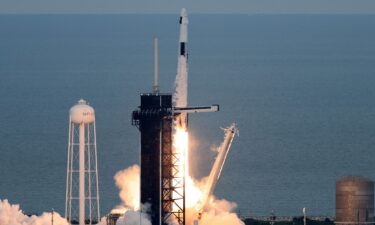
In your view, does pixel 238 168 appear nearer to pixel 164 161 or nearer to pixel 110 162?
pixel 110 162

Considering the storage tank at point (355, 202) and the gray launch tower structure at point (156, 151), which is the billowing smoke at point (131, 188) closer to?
the gray launch tower structure at point (156, 151)

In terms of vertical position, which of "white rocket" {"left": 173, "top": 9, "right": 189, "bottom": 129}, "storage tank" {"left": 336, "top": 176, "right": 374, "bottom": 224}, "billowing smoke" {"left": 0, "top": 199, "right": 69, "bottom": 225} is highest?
"white rocket" {"left": 173, "top": 9, "right": 189, "bottom": 129}

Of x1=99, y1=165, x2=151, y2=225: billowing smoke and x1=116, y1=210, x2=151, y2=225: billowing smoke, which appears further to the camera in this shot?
x1=99, y1=165, x2=151, y2=225: billowing smoke

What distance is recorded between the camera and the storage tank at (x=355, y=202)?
98.4 m

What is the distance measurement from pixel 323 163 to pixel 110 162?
16442 millimetres

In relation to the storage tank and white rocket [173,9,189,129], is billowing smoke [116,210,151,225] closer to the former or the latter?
white rocket [173,9,189,129]

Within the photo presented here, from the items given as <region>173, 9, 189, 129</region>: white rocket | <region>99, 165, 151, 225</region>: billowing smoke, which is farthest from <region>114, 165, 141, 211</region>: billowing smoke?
<region>173, 9, 189, 129</region>: white rocket

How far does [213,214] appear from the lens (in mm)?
97500

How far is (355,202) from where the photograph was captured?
9850cm

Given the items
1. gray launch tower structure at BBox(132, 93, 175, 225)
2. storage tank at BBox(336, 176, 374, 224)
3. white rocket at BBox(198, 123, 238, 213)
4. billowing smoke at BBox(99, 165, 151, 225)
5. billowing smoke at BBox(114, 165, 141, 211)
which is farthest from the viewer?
storage tank at BBox(336, 176, 374, 224)

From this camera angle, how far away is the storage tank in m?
98.4

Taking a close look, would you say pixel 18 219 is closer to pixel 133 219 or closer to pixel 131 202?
pixel 133 219

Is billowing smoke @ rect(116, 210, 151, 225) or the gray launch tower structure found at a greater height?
the gray launch tower structure

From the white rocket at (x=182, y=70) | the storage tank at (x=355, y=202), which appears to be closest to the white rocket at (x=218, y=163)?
the white rocket at (x=182, y=70)
